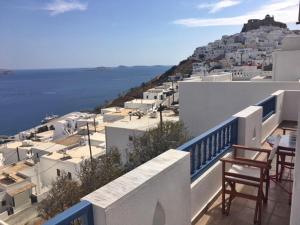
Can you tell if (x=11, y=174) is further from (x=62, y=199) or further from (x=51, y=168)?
(x=62, y=199)

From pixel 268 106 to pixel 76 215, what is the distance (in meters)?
5.77

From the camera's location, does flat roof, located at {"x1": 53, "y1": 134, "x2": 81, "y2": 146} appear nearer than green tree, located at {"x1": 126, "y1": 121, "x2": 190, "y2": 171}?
No

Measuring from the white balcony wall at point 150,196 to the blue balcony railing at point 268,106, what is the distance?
3971 mm

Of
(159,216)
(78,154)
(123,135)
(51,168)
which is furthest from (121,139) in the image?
(159,216)

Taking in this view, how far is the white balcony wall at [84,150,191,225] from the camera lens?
5.56 feet

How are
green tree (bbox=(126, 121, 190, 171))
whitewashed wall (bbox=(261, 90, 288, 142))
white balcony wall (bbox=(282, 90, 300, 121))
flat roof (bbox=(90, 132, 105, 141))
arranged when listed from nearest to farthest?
1. whitewashed wall (bbox=(261, 90, 288, 142))
2. white balcony wall (bbox=(282, 90, 300, 121))
3. green tree (bbox=(126, 121, 190, 171))
4. flat roof (bbox=(90, 132, 105, 141))

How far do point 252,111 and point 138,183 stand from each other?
130 inches

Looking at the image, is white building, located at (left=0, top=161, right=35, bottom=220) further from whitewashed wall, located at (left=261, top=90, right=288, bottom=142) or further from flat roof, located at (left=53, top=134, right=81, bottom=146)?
whitewashed wall, located at (left=261, top=90, right=288, bottom=142)

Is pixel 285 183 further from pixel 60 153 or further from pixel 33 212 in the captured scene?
pixel 60 153

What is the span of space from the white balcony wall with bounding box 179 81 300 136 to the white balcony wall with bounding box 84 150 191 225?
7.23m

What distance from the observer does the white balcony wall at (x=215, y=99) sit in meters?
9.37

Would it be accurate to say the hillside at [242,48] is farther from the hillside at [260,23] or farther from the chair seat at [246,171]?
the chair seat at [246,171]

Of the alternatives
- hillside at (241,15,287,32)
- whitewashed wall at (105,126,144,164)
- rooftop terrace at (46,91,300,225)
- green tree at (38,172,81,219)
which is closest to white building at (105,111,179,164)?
whitewashed wall at (105,126,144,164)

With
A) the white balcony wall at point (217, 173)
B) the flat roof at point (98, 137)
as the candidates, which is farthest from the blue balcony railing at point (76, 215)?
the flat roof at point (98, 137)
